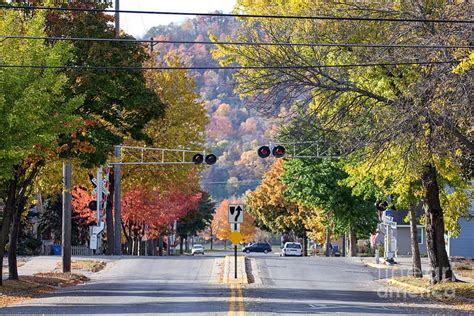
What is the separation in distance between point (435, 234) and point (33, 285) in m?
13.4

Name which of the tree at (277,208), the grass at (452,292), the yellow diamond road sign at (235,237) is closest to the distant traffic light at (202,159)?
the yellow diamond road sign at (235,237)

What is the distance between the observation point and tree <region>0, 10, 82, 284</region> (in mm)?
25078

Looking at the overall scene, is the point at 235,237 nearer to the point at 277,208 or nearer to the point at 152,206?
the point at 152,206

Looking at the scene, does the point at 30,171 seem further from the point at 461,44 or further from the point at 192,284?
the point at 461,44

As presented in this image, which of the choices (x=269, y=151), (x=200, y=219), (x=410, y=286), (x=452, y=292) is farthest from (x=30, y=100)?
(x=200, y=219)

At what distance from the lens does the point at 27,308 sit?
23500 mm

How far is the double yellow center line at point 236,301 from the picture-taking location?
21781 mm

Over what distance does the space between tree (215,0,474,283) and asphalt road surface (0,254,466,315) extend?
4247 mm

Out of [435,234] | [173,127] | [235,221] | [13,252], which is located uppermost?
[173,127]

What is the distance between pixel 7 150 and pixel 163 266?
19.4 metres

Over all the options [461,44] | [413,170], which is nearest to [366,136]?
[413,170]

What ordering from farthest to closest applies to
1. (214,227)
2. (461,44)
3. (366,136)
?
1. (214,227)
2. (366,136)
3. (461,44)

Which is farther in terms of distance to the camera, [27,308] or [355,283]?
[355,283]

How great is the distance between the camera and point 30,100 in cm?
2514
